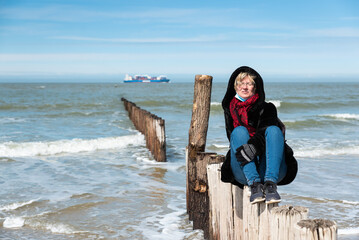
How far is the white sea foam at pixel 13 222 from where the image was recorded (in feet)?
17.4

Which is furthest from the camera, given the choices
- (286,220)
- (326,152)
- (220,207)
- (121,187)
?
(326,152)

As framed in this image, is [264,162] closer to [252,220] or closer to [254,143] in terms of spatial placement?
[254,143]

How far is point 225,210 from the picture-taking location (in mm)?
3658

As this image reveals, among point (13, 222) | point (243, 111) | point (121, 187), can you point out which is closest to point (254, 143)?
point (243, 111)

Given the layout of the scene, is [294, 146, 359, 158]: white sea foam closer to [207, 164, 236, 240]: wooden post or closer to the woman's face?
[207, 164, 236, 240]: wooden post

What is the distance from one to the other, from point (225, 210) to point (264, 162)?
0.64 meters

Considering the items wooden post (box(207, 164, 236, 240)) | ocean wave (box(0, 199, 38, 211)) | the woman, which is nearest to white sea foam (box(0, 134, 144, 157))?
ocean wave (box(0, 199, 38, 211))

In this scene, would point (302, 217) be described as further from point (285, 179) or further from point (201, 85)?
point (201, 85)

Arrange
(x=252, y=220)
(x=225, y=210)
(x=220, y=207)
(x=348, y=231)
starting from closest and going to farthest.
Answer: (x=252, y=220) → (x=225, y=210) → (x=220, y=207) → (x=348, y=231)

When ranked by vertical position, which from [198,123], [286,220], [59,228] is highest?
[198,123]

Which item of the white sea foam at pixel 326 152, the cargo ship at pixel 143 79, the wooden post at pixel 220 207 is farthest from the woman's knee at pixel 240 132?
the cargo ship at pixel 143 79

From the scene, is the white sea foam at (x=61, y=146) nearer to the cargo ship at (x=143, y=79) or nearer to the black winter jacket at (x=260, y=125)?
the black winter jacket at (x=260, y=125)

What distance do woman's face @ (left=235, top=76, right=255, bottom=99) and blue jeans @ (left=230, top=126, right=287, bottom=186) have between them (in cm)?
35

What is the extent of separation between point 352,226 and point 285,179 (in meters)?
2.35
